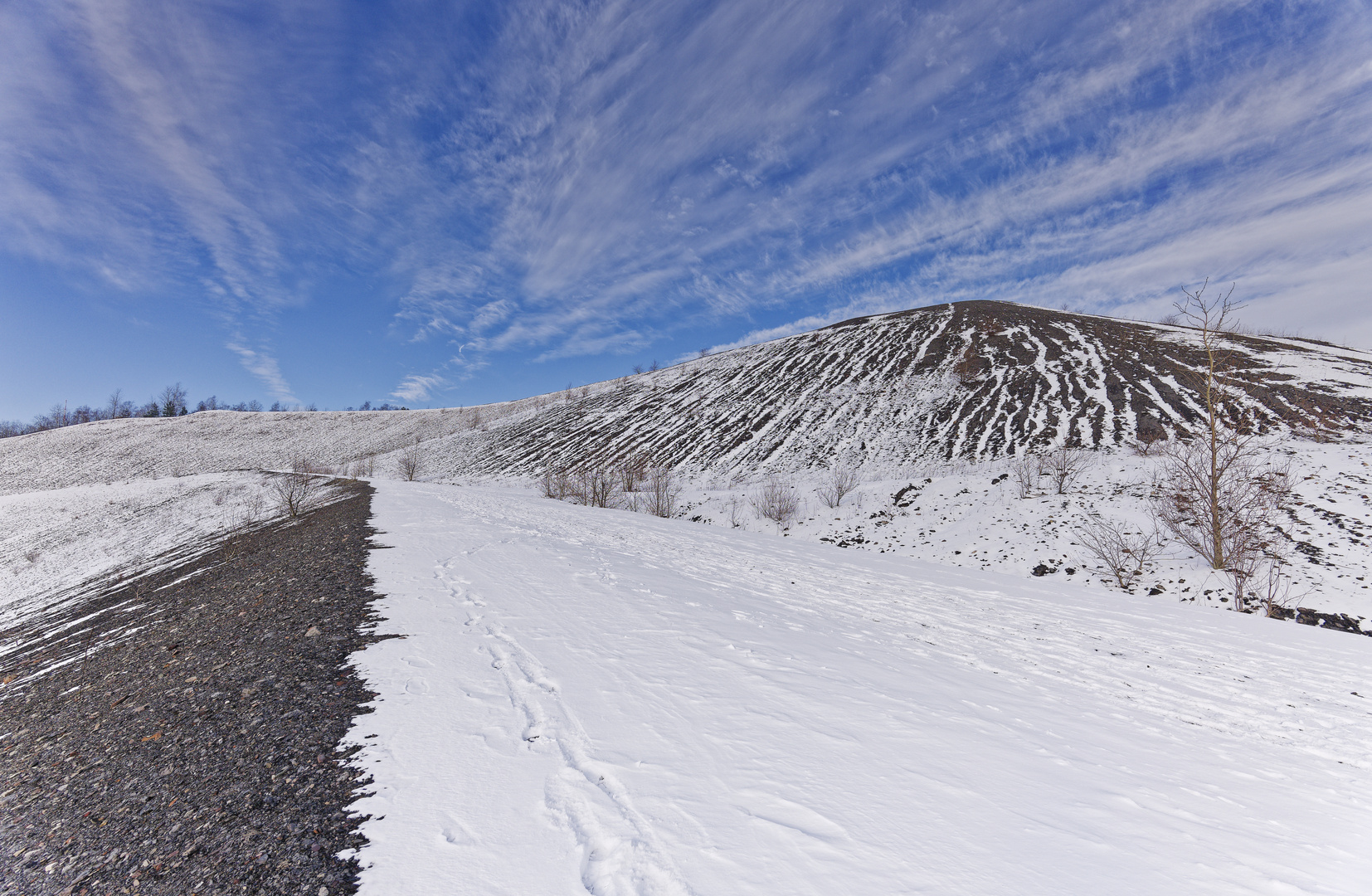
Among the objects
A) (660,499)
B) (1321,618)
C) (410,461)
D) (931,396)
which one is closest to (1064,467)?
(1321,618)

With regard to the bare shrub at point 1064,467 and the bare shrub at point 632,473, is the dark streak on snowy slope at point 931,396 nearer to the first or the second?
the bare shrub at point 632,473

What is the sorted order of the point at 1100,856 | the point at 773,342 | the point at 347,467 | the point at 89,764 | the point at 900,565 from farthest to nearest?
the point at 773,342 < the point at 347,467 < the point at 900,565 < the point at 89,764 < the point at 1100,856

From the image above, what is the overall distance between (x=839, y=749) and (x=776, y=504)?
60.1 ft

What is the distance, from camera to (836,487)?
22.5 meters

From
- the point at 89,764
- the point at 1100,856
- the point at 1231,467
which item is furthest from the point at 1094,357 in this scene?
the point at 89,764

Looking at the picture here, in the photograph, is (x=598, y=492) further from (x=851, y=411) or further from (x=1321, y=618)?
(x=1321, y=618)

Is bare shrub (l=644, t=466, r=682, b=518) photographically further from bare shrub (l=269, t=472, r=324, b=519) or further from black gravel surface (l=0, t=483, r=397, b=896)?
black gravel surface (l=0, t=483, r=397, b=896)

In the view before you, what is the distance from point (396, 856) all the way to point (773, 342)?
57.4 m

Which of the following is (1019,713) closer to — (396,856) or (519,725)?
(519,725)

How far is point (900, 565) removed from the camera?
13.3 metres

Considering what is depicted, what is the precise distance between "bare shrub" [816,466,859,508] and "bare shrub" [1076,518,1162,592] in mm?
8766

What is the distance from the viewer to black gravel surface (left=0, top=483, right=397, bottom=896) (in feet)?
8.79

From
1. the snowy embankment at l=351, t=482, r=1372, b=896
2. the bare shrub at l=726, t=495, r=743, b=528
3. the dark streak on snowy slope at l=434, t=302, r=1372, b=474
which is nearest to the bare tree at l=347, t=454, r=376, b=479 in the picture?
the dark streak on snowy slope at l=434, t=302, r=1372, b=474

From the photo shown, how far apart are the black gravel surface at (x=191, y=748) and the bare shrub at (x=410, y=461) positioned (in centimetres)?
3922
